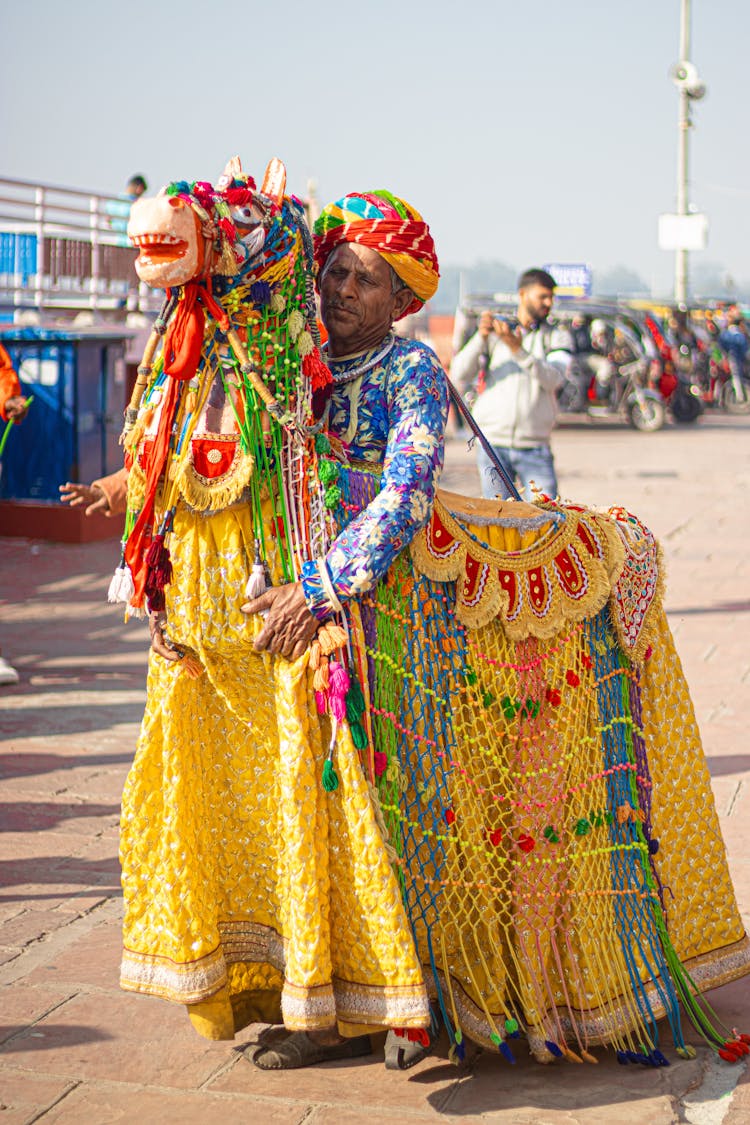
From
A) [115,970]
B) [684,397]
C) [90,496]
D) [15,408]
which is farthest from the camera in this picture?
Answer: [684,397]

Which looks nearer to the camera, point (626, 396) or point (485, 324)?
point (485, 324)

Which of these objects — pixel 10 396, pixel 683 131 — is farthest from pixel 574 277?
pixel 10 396

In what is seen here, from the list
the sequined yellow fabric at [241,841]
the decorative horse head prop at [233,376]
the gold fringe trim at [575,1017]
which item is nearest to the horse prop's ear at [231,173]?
the decorative horse head prop at [233,376]

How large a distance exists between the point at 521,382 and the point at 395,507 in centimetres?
495

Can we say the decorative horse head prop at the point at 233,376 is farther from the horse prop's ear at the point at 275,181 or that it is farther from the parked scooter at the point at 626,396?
the parked scooter at the point at 626,396

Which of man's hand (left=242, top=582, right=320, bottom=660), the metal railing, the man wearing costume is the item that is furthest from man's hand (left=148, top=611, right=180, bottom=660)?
the metal railing

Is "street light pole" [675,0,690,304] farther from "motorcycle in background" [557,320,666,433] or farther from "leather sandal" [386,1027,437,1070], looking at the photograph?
"leather sandal" [386,1027,437,1070]

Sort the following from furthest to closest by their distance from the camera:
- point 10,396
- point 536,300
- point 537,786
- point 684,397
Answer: point 684,397
point 536,300
point 10,396
point 537,786

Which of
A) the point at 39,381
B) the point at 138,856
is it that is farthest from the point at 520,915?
the point at 39,381

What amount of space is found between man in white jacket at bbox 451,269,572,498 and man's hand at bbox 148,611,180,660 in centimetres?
465

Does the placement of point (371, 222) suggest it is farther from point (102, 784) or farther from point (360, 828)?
point (102, 784)

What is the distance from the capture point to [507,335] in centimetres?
783

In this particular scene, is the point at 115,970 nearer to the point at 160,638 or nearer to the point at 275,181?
the point at 160,638

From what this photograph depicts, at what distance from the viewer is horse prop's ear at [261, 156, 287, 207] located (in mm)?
2988
